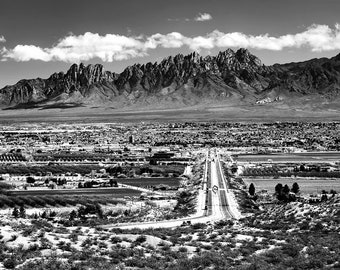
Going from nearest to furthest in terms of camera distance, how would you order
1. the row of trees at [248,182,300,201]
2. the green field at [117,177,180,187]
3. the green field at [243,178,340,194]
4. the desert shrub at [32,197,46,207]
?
the desert shrub at [32,197,46,207], the row of trees at [248,182,300,201], the green field at [243,178,340,194], the green field at [117,177,180,187]

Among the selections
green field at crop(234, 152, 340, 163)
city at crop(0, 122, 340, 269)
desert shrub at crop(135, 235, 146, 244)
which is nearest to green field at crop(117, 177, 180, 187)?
city at crop(0, 122, 340, 269)

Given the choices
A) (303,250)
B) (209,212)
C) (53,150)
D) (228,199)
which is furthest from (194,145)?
(303,250)

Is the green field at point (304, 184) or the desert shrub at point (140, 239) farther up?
the desert shrub at point (140, 239)

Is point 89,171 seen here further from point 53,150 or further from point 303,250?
point 303,250

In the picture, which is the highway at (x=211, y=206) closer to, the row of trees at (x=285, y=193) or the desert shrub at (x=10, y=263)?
the row of trees at (x=285, y=193)

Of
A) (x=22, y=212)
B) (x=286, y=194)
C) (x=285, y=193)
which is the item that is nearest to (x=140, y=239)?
(x=22, y=212)

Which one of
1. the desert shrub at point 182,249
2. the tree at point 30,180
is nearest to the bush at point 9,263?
the desert shrub at point 182,249

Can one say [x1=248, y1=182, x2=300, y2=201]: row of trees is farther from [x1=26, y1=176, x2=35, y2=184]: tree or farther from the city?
[x1=26, y1=176, x2=35, y2=184]: tree
